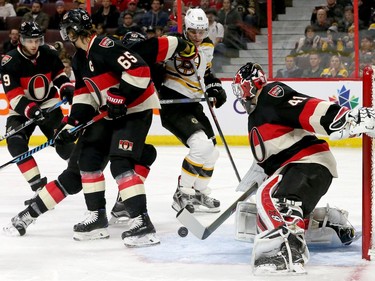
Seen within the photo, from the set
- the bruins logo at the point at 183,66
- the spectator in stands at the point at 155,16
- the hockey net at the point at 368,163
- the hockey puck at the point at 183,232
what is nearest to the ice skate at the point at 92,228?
the hockey puck at the point at 183,232

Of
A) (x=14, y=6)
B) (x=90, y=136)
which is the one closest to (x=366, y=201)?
(x=90, y=136)

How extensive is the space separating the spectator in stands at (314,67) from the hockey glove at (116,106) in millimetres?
3930

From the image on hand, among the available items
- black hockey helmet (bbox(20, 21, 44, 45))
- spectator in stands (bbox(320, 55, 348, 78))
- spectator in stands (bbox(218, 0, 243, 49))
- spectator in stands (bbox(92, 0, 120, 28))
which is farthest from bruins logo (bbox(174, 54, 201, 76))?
spectator in stands (bbox(92, 0, 120, 28))

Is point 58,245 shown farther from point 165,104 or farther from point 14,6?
point 14,6

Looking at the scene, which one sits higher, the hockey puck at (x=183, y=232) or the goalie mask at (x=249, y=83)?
the goalie mask at (x=249, y=83)

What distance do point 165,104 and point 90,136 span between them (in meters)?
0.83

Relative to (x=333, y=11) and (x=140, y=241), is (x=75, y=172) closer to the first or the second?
(x=140, y=241)

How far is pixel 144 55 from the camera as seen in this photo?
4.74 metres

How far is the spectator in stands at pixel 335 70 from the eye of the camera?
7965mm

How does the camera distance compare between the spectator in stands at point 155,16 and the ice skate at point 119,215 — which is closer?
the ice skate at point 119,215

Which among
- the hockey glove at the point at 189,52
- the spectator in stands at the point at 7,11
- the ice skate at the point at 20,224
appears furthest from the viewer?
the spectator in stands at the point at 7,11

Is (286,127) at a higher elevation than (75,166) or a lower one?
higher

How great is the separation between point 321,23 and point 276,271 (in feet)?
15.6

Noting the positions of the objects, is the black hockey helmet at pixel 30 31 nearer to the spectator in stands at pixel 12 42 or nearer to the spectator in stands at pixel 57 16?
the spectator in stands at pixel 12 42
